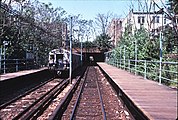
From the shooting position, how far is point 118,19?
81.4 meters

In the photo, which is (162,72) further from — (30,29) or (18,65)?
(30,29)

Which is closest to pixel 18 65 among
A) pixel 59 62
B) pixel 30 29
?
pixel 59 62

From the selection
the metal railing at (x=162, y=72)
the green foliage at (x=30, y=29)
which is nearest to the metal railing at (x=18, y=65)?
the green foliage at (x=30, y=29)

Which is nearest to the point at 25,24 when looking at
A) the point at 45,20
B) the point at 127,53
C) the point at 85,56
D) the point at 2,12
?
the point at 2,12

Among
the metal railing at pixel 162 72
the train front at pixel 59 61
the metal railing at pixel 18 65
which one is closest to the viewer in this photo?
the metal railing at pixel 162 72

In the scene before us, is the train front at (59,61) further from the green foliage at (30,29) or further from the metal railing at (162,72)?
the metal railing at (162,72)

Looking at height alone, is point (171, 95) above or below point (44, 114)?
above

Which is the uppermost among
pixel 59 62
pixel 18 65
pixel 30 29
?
pixel 30 29

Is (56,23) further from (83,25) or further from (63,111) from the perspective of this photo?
(63,111)

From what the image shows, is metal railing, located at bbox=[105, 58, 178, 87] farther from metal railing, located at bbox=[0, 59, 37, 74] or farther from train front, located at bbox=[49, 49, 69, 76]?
metal railing, located at bbox=[0, 59, 37, 74]

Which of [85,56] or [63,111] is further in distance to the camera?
[85,56]

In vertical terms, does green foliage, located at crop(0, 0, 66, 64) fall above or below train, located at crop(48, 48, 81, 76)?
above

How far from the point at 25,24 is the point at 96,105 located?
23615mm

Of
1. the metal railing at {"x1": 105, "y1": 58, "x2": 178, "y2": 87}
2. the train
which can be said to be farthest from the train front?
the metal railing at {"x1": 105, "y1": 58, "x2": 178, "y2": 87}
